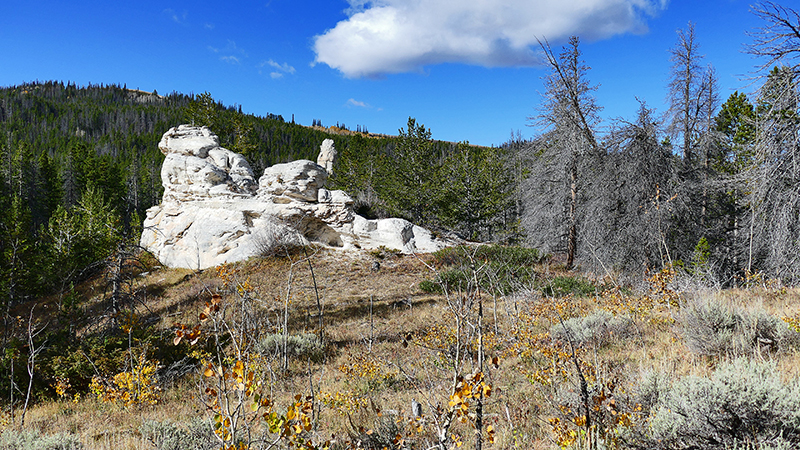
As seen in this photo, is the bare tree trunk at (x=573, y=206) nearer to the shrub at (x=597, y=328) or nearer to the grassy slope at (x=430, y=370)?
the grassy slope at (x=430, y=370)

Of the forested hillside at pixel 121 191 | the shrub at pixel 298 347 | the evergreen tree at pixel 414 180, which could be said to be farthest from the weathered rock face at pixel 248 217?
the shrub at pixel 298 347

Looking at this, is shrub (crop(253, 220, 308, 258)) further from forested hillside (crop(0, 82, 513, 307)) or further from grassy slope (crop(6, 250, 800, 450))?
grassy slope (crop(6, 250, 800, 450))

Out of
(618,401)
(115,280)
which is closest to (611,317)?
(618,401)

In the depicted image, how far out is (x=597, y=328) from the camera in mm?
6484

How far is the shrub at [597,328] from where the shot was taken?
600cm

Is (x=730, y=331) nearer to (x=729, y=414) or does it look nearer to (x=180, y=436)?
(x=729, y=414)

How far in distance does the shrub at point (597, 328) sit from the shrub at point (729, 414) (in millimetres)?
3161

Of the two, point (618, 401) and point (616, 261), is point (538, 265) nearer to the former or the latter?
point (616, 261)

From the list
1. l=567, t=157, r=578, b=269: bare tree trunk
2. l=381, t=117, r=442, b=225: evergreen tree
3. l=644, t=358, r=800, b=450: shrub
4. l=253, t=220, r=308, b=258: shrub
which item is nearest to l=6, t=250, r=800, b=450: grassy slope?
l=644, t=358, r=800, b=450: shrub

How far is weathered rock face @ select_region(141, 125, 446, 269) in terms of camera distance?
19.3 m

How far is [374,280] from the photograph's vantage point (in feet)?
55.0

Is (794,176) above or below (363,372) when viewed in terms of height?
above

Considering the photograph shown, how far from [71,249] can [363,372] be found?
24.1 meters

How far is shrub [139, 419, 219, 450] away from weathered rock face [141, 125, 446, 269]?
50.5 ft
